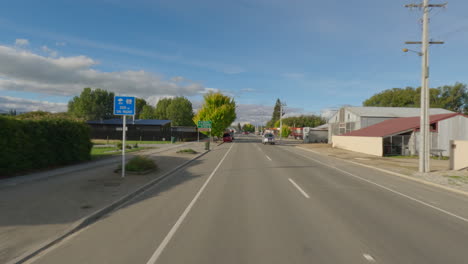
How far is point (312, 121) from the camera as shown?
106 metres

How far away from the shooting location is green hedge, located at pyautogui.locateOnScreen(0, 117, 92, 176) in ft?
33.7

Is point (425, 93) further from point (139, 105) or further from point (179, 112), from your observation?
point (139, 105)

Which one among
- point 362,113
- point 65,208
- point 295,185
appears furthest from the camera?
point 362,113

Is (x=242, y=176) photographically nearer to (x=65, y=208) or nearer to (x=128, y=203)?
(x=128, y=203)

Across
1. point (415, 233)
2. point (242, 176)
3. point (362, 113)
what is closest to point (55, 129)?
point (242, 176)

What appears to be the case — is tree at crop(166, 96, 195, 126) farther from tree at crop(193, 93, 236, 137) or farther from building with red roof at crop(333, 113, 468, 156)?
building with red roof at crop(333, 113, 468, 156)

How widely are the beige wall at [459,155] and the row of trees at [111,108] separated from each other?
76758 millimetres

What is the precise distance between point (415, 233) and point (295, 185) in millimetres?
5001

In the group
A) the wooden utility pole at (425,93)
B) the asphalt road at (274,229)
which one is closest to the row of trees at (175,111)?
the wooden utility pole at (425,93)

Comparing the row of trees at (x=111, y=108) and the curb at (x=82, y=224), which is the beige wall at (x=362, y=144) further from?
the row of trees at (x=111, y=108)

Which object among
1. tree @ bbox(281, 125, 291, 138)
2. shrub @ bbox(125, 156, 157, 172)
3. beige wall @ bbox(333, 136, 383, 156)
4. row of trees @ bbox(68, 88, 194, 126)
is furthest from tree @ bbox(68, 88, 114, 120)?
shrub @ bbox(125, 156, 157, 172)

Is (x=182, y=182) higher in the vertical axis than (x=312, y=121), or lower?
lower

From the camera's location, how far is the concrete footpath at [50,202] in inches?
188

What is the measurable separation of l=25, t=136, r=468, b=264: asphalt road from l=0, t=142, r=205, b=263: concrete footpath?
1.64 feet
